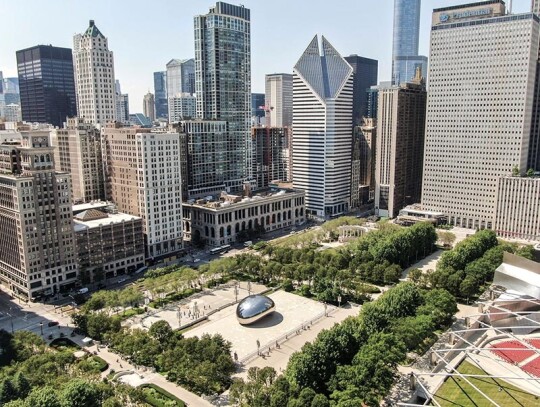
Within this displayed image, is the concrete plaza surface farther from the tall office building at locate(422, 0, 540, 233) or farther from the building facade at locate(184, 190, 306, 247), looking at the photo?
the tall office building at locate(422, 0, 540, 233)

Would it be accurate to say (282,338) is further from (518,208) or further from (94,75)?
(94,75)

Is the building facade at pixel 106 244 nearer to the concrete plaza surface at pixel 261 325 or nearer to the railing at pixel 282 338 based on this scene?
the concrete plaza surface at pixel 261 325

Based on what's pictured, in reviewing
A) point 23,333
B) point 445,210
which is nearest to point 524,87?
point 445,210

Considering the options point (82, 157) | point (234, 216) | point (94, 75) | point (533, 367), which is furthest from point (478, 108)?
point (94, 75)

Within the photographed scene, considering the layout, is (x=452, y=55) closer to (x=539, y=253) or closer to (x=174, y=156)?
(x=539, y=253)

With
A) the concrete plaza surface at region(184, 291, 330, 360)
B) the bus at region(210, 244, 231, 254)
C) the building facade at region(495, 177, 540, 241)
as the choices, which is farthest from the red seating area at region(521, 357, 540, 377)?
the building facade at region(495, 177, 540, 241)

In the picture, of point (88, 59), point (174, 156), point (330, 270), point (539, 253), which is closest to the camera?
point (330, 270)
